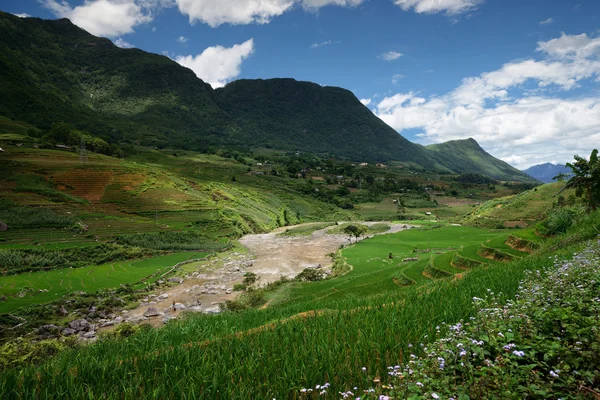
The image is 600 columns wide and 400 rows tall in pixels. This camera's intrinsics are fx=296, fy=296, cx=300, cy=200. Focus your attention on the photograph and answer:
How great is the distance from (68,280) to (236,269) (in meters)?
19.2

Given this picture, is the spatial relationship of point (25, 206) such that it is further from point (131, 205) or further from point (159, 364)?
point (159, 364)

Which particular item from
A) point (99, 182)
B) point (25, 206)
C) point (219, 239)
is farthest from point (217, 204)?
point (25, 206)

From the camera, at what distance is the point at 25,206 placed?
51094 mm

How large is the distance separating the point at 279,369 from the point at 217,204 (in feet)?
267

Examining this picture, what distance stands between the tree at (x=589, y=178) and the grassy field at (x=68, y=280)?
4068 cm

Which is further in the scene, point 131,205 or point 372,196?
point 372,196

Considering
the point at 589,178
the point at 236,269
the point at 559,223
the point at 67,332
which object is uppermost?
the point at 589,178

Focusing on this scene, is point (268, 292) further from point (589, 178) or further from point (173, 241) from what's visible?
point (173, 241)

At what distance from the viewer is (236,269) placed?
4266 centimetres

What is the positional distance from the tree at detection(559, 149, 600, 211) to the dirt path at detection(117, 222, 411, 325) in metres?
26.3

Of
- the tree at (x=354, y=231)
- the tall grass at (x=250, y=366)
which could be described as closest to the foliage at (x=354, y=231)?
the tree at (x=354, y=231)

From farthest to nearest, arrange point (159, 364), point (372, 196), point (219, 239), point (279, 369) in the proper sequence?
point (372, 196), point (219, 239), point (159, 364), point (279, 369)

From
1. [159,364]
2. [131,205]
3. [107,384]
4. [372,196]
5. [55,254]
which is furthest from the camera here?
[372,196]

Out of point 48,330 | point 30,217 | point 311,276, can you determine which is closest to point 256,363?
point 48,330
